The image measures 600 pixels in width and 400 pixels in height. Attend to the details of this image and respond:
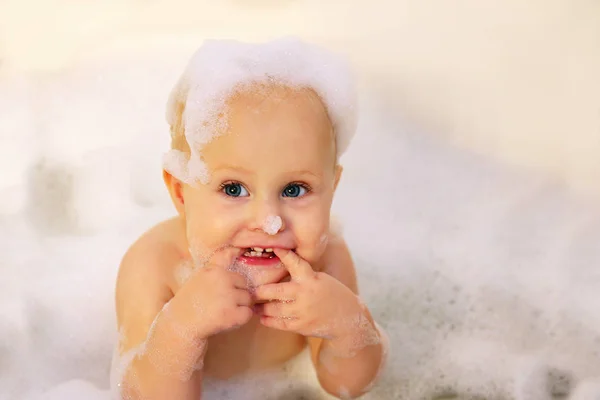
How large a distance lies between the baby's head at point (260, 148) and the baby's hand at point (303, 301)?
3cm

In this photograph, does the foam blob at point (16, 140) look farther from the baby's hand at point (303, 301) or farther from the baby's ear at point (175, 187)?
the baby's hand at point (303, 301)

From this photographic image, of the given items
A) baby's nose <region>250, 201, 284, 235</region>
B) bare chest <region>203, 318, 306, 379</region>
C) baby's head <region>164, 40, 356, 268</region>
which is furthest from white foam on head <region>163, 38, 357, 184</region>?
bare chest <region>203, 318, 306, 379</region>

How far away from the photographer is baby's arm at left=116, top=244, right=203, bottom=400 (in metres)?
1.04

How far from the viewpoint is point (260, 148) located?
95cm

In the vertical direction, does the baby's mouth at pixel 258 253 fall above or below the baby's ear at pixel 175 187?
below

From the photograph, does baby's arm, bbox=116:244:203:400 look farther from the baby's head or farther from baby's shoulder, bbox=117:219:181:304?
the baby's head

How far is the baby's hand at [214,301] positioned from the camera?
983 mm

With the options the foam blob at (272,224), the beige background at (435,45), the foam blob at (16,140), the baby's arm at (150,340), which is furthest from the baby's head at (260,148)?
the beige background at (435,45)

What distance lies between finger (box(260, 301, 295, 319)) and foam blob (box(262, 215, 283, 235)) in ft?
0.42

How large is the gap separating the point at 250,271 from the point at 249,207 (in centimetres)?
11

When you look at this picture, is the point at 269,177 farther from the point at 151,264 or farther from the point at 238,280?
the point at 151,264

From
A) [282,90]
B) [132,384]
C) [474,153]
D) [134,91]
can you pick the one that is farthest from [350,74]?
[134,91]

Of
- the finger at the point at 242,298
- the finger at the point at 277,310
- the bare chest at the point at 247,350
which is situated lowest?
the bare chest at the point at 247,350

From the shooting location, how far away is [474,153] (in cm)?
183
